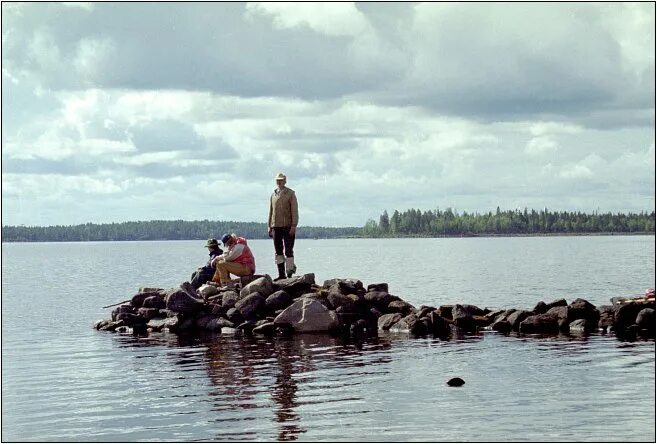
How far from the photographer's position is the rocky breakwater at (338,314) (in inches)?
1166

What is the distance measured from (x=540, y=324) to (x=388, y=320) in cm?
432

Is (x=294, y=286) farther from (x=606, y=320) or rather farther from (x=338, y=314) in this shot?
(x=606, y=320)

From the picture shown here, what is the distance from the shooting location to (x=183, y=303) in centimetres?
3219

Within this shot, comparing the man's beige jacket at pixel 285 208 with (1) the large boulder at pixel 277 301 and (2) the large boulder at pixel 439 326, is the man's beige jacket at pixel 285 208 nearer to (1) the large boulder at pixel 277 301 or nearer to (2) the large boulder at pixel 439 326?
(1) the large boulder at pixel 277 301

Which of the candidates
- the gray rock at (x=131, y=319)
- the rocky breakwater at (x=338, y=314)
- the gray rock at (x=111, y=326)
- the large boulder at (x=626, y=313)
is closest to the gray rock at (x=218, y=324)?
the rocky breakwater at (x=338, y=314)

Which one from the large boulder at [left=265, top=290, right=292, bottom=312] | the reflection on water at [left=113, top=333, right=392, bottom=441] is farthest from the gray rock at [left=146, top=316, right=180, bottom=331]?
the large boulder at [left=265, top=290, right=292, bottom=312]

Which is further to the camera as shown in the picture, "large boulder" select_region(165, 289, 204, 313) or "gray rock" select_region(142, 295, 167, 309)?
"gray rock" select_region(142, 295, 167, 309)

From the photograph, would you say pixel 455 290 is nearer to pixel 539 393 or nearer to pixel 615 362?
pixel 615 362

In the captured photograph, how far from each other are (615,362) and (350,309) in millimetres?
10361

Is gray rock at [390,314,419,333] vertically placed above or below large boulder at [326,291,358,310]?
below

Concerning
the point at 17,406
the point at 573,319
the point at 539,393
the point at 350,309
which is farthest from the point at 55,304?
the point at 539,393

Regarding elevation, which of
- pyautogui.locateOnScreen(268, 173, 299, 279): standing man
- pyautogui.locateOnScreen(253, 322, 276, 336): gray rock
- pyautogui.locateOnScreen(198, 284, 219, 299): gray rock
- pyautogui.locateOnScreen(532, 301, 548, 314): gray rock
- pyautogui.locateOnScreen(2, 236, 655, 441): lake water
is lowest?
pyautogui.locateOnScreen(2, 236, 655, 441): lake water

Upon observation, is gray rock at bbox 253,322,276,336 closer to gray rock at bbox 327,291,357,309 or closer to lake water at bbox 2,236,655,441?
lake water at bbox 2,236,655,441

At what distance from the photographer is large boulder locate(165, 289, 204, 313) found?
105ft
